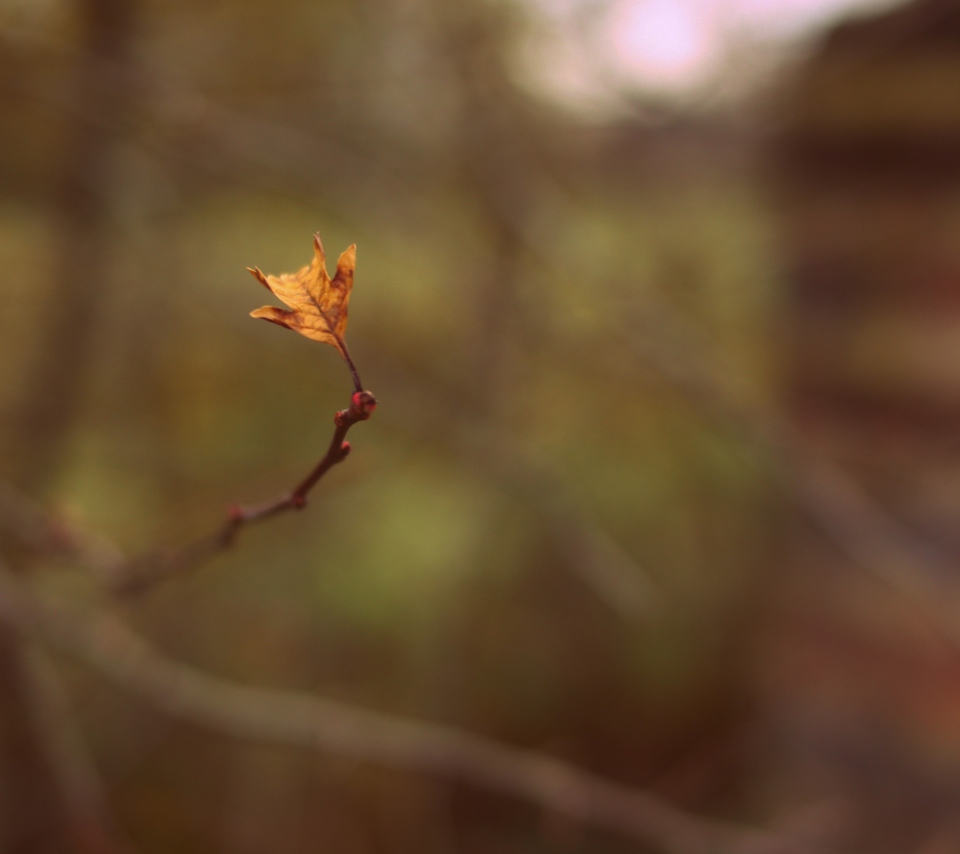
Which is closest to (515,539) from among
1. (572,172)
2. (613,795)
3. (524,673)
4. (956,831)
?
(524,673)

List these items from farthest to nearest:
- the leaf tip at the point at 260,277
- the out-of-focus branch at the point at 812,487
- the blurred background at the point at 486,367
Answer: the blurred background at the point at 486,367, the out-of-focus branch at the point at 812,487, the leaf tip at the point at 260,277

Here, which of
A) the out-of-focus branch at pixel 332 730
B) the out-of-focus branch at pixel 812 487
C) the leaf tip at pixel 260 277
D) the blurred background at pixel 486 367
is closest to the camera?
the leaf tip at pixel 260 277

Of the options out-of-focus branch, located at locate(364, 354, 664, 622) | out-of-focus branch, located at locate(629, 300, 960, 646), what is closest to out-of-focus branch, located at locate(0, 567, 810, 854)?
out-of-focus branch, located at locate(364, 354, 664, 622)

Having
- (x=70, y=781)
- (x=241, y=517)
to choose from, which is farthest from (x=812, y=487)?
(x=70, y=781)

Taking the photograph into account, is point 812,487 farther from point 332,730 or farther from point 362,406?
point 362,406

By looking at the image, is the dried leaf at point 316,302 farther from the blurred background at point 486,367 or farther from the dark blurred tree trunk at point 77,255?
the dark blurred tree trunk at point 77,255

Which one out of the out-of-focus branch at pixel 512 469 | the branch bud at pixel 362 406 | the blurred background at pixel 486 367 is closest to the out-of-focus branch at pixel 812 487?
the blurred background at pixel 486 367

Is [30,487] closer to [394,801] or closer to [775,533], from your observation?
[394,801]
